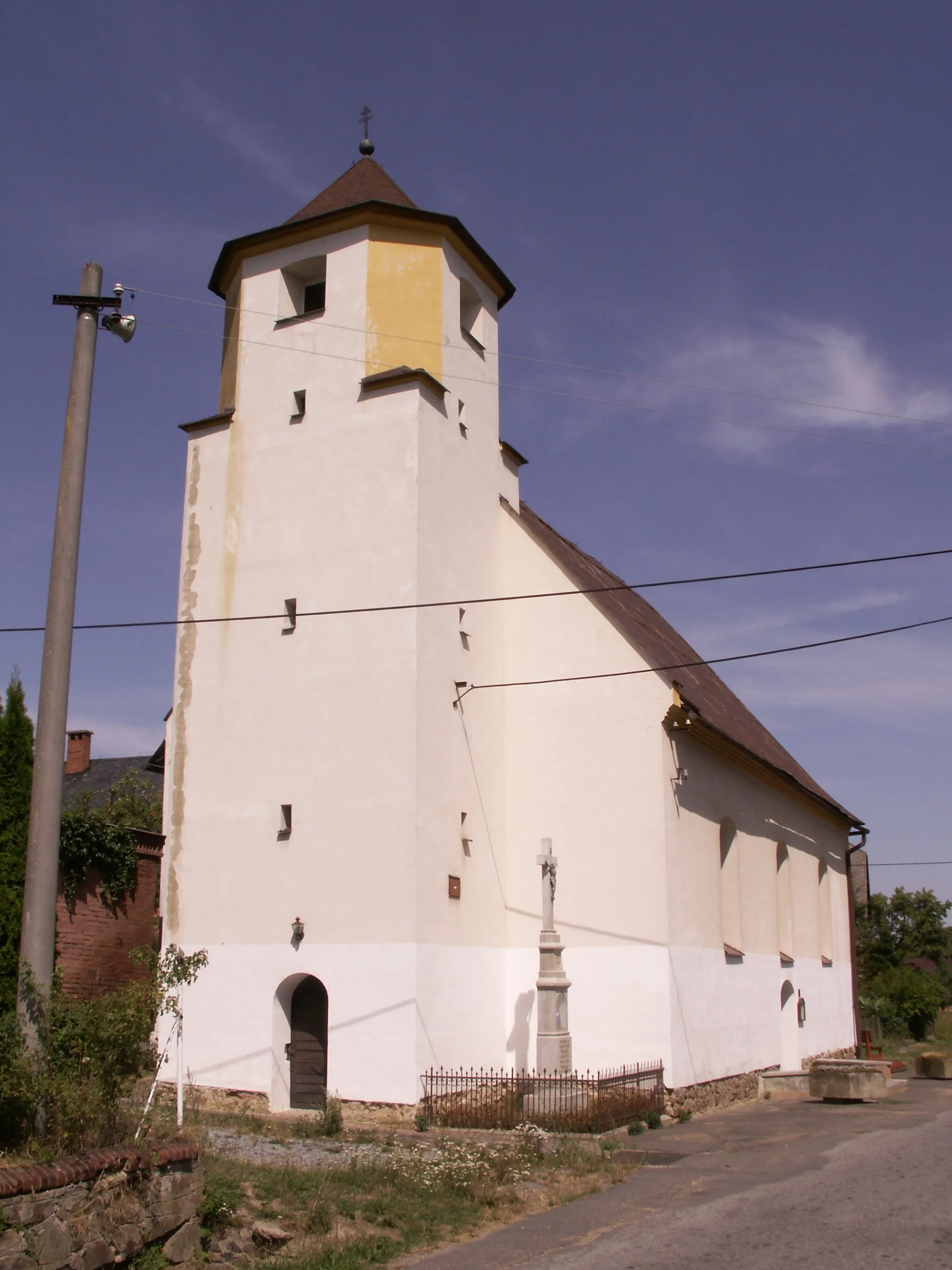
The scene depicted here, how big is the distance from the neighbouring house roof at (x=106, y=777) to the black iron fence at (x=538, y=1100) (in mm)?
22343

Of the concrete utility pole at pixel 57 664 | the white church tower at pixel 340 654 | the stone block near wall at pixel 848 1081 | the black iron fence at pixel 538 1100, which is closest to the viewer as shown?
the concrete utility pole at pixel 57 664

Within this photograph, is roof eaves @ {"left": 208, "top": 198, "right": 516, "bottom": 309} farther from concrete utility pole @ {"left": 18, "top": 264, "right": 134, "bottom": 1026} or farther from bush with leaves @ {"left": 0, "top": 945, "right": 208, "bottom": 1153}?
bush with leaves @ {"left": 0, "top": 945, "right": 208, "bottom": 1153}

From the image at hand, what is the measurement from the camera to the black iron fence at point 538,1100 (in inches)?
585

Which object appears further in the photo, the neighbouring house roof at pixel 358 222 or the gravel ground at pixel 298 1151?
the neighbouring house roof at pixel 358 222

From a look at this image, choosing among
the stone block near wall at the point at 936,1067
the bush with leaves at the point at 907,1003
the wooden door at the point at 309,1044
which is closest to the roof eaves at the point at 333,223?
the wooden door at the point at 309,1044

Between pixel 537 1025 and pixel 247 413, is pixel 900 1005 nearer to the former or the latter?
pixel 537 1025

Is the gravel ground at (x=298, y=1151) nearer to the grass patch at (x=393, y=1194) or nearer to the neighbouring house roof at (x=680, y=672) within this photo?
the grass patch at (x=393, y=1194)

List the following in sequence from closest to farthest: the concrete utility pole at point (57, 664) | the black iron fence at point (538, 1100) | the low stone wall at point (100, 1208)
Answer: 1. the low stone wall at point (100, 1208)
2. the concrete utility pole at point (57, 664)
3. the black iron fence at point (538, 1100)

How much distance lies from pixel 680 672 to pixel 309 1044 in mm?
11551

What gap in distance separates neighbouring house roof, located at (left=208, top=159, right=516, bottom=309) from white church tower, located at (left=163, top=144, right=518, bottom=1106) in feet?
0.16

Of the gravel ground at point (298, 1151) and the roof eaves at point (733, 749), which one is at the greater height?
the roof eaves at point (733, 749)

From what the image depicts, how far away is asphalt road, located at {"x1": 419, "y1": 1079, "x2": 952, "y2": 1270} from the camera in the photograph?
8586mm

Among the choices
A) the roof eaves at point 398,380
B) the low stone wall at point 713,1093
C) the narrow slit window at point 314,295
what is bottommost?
the low stone wall at point 713,1093

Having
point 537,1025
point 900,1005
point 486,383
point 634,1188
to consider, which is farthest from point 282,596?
point 900,1005
